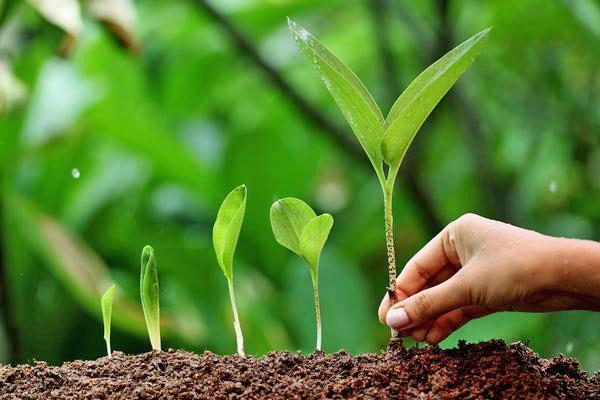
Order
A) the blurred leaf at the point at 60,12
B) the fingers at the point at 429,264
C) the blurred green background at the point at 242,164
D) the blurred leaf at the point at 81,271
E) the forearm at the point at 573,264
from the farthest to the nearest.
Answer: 1. the blurred green background at the point at 242,164
2. the blurred leaf at the point at 81,271
3. the blurred leaf at the point at 60,12
4. the fingers at the point at 429,264
5. the forearm at the point at 573,264

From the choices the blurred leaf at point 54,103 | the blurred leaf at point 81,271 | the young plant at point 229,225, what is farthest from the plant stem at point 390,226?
the blurred leaf at point 54,103

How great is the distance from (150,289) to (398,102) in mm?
249

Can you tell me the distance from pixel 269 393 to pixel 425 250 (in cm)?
18

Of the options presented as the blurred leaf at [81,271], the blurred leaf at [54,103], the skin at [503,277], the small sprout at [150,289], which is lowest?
the small sprout at [150,289]

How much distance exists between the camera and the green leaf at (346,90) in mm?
566

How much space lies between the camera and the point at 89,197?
1648 mm

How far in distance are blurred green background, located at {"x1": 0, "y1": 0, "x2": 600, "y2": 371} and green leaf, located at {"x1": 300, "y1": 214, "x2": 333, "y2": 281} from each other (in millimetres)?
421

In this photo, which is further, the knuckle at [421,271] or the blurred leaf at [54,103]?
the blurred leaf at [54,103]

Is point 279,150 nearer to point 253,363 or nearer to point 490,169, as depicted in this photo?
point 490,169

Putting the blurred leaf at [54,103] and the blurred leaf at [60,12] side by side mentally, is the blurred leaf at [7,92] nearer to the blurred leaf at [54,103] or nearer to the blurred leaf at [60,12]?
the blurred leaf at [60,12]

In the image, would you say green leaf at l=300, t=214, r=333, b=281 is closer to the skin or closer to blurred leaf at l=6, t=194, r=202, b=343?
the skin

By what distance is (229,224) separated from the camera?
63 cm

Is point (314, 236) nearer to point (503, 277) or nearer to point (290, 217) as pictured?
point (290, 217)

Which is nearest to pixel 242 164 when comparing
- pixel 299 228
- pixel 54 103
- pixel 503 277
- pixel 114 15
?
pixel 54 103
